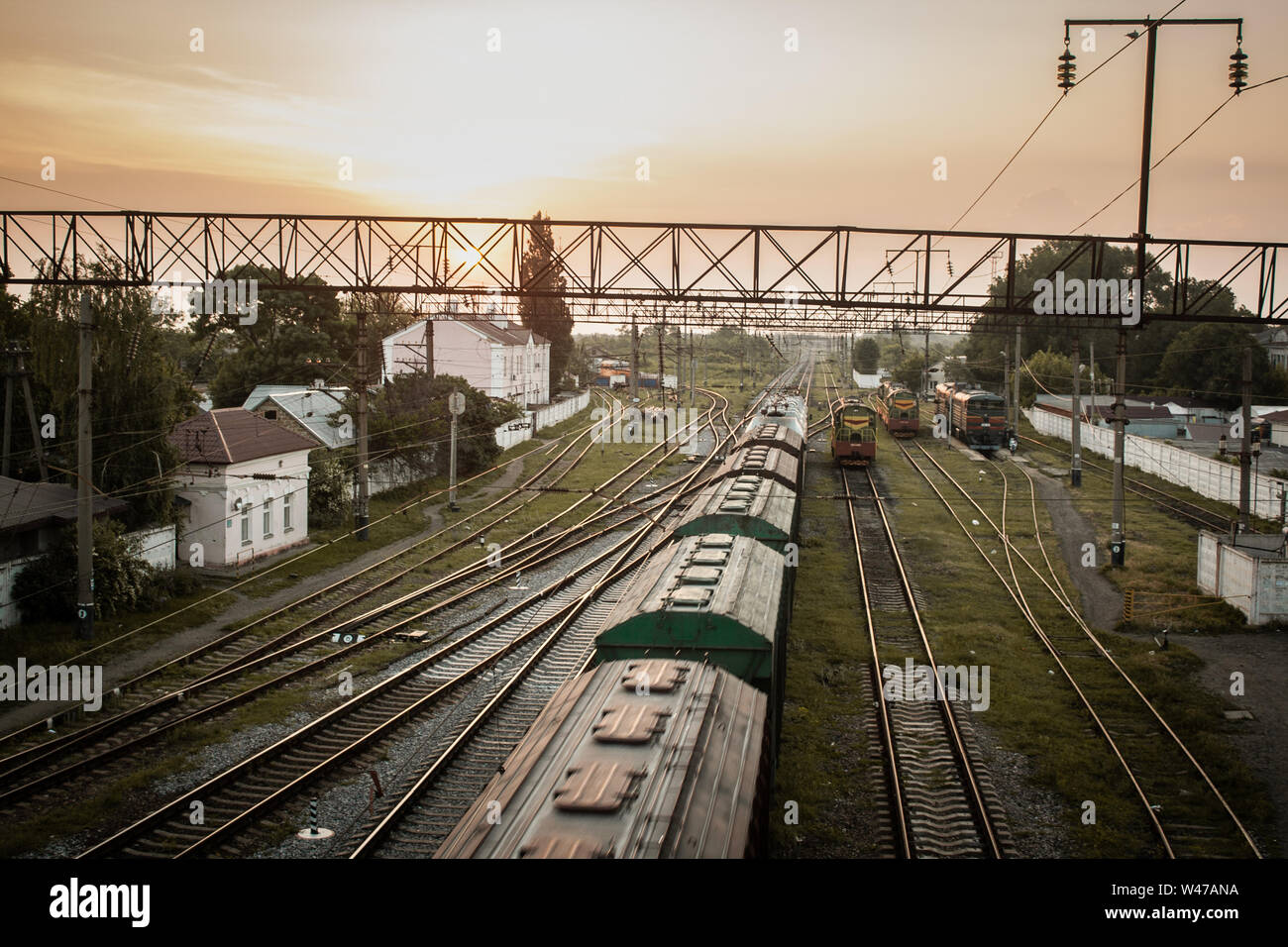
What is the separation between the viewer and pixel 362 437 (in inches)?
1109

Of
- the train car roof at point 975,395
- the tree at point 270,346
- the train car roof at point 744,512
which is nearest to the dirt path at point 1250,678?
the train car roof at point 744,512

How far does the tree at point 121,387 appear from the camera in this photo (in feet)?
80.2

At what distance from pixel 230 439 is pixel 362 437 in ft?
12.1

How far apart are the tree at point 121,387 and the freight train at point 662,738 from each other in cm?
1635

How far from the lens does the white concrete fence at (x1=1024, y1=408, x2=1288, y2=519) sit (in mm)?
33250

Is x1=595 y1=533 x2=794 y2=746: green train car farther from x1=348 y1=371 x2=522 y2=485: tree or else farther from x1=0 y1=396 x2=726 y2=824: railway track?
x1=348 y1=371 x2=522 y2=485: tree

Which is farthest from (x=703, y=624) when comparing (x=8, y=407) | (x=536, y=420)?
(x=536, y=420)

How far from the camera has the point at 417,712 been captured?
53.2 feet

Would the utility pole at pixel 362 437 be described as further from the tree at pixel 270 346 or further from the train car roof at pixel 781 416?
the tree at pixel 270 346

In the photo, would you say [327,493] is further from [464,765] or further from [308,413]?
[464,765]

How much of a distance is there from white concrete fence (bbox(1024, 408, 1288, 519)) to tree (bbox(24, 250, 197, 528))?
31.8 meters
